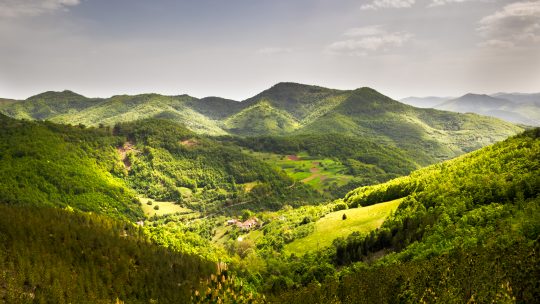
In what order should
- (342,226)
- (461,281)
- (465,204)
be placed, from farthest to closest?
(342,226) → (465,204) → (461,281)

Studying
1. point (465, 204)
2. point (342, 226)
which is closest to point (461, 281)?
point (465, 204)

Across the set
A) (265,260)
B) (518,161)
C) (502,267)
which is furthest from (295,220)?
(502,267)

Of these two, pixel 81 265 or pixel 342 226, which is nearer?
pixel 81 265

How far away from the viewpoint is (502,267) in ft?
178

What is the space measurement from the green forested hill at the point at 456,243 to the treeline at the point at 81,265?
3767cm

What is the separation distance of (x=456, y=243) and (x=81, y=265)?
100069mm

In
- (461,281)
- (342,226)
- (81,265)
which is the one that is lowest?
(342,226)

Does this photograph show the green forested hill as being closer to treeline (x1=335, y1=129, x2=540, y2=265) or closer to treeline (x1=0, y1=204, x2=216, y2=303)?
treeline (x1=335, y1=129, x2=540, y2=265)

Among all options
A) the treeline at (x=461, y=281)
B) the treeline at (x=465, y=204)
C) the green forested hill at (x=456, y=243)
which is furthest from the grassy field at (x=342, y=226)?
the treeline at (x=461, y=281)

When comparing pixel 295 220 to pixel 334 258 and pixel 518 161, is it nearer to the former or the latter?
pixel 334 258

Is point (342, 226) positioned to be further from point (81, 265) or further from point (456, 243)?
point (81, 265)

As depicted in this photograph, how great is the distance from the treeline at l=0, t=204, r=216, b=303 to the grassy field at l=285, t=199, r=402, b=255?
3857cm

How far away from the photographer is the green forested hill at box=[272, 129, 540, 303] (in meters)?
51.2

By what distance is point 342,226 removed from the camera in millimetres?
145250
